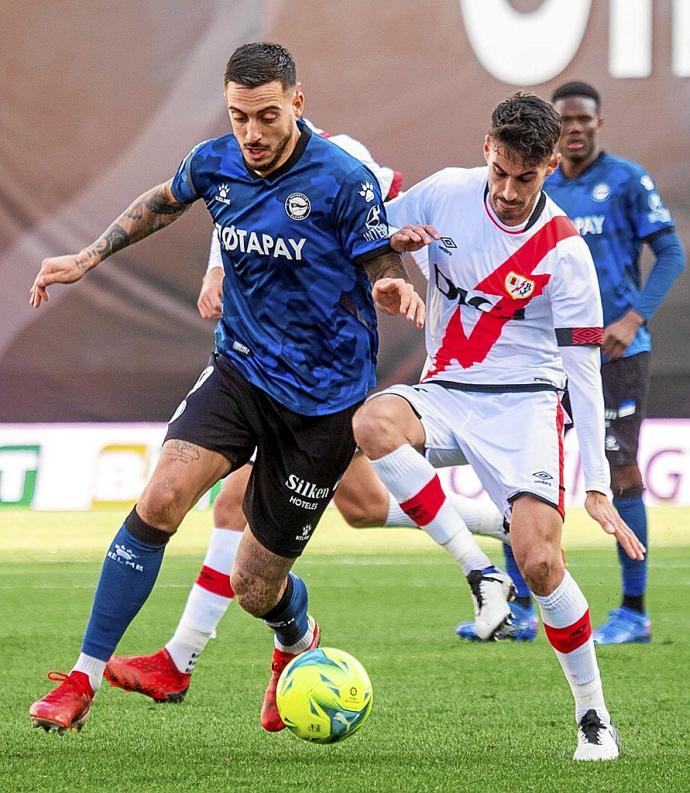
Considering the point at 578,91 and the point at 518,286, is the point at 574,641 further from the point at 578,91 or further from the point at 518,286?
the point at 578,91

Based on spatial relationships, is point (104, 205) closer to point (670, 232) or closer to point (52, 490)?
point (52, 490)

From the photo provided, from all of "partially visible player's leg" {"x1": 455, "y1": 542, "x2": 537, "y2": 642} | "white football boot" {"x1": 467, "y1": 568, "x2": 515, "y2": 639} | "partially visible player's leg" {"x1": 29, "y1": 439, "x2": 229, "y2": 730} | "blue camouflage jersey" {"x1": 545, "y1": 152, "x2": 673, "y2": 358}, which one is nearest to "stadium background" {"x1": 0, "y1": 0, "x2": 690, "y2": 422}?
"blue camouflage jersey" {"x1": 545, "y1": 152, "x2": 673, "y2": 358}

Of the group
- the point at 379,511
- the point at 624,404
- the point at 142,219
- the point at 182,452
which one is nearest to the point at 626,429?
the point at 624,404

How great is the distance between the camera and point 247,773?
13.3 ft

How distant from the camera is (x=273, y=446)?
15.1 ft

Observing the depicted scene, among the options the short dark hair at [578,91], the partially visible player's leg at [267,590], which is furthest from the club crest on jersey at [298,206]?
the short dark hair at [578,91]

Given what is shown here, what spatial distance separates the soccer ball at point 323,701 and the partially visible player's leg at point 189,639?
87 cm

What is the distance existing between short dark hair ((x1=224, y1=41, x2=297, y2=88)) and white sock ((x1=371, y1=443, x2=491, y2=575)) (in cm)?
139

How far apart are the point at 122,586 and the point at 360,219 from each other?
1244mm

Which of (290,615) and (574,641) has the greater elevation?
(574,641)

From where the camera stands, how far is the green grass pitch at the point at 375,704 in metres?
3.98

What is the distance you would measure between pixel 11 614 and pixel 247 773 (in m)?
3.67

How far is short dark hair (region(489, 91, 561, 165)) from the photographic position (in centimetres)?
462

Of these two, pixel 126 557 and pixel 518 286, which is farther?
pixel 518 286
